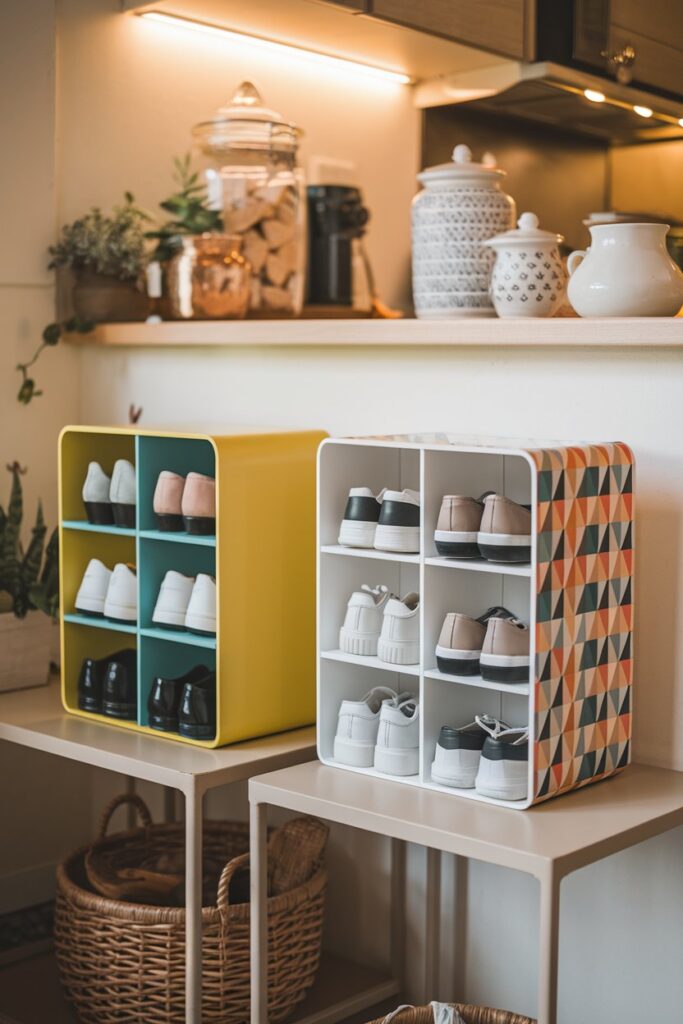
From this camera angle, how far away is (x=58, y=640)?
7.95 feet

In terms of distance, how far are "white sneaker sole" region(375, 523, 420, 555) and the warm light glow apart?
4.48 feet

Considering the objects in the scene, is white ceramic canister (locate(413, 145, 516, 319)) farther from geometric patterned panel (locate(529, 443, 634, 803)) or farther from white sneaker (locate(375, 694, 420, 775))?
white sneaker (locate(375, 694, 420, 775))

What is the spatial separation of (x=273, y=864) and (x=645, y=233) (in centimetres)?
117

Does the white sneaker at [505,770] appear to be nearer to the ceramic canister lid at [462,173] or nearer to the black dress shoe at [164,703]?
the black dress shoe at [164,703]

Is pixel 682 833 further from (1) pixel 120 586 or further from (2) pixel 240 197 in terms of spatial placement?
(2) pixel 240 197

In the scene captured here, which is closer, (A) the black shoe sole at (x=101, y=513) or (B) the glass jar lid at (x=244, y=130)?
(A) the black shoe sole at (x=101, y=513)

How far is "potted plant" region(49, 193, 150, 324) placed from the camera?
7.84 feet

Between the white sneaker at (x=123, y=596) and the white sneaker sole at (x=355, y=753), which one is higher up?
the white sneaker at (x=123, y=596)

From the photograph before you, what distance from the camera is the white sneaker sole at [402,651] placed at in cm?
171

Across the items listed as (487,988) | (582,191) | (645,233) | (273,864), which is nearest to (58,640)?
(273,864)

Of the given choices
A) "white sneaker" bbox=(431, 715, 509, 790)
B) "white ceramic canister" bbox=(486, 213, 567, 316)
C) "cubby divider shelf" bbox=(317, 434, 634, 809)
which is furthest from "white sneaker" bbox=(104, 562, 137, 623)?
"white ceramic canister" bbox=(486, 213, 567, 316)

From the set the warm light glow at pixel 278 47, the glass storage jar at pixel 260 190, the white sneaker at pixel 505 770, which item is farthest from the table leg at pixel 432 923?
the warm light glow at pixel 278 47

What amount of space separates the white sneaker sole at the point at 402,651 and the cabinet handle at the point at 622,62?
1.84 meters

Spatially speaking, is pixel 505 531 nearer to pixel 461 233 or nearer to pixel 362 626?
pixel 362 626
